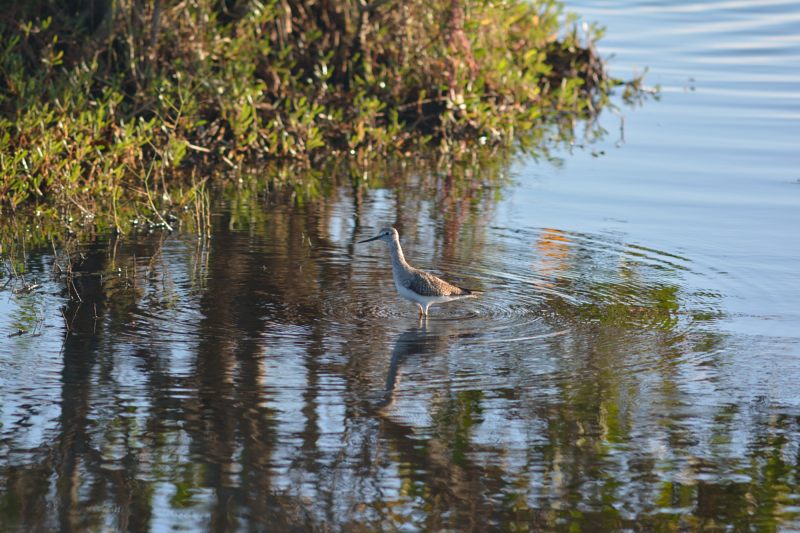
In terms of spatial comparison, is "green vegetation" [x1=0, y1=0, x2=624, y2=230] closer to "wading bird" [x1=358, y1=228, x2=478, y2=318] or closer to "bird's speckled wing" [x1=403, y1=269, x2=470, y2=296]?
"wading bird" [x1=358, y1=228, x2=478, y2=318]

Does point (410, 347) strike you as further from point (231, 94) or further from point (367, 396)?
point (231, 94)

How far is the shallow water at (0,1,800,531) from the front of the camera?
291 inches

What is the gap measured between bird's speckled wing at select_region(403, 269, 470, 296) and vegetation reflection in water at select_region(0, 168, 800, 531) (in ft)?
0.91

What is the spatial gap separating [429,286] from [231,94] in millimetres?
6641

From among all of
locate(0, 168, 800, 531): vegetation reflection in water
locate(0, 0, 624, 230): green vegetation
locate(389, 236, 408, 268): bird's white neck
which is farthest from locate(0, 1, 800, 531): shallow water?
locate(0, 0, 624, 230): green vegetation

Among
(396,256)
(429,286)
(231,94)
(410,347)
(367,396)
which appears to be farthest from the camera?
(231,94)

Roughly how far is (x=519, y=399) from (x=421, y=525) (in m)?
2.12

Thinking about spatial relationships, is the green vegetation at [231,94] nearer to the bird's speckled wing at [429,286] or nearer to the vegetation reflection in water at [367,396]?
the vegetation reflection in water at [367,396]

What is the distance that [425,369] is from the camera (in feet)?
31.4

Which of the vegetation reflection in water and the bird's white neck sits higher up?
the bird's white neck

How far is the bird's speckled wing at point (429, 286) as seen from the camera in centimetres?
1074

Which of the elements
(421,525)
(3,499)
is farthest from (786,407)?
(3,499)

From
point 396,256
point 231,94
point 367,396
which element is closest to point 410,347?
point 367,396

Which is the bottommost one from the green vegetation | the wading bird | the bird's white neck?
the wading bird
